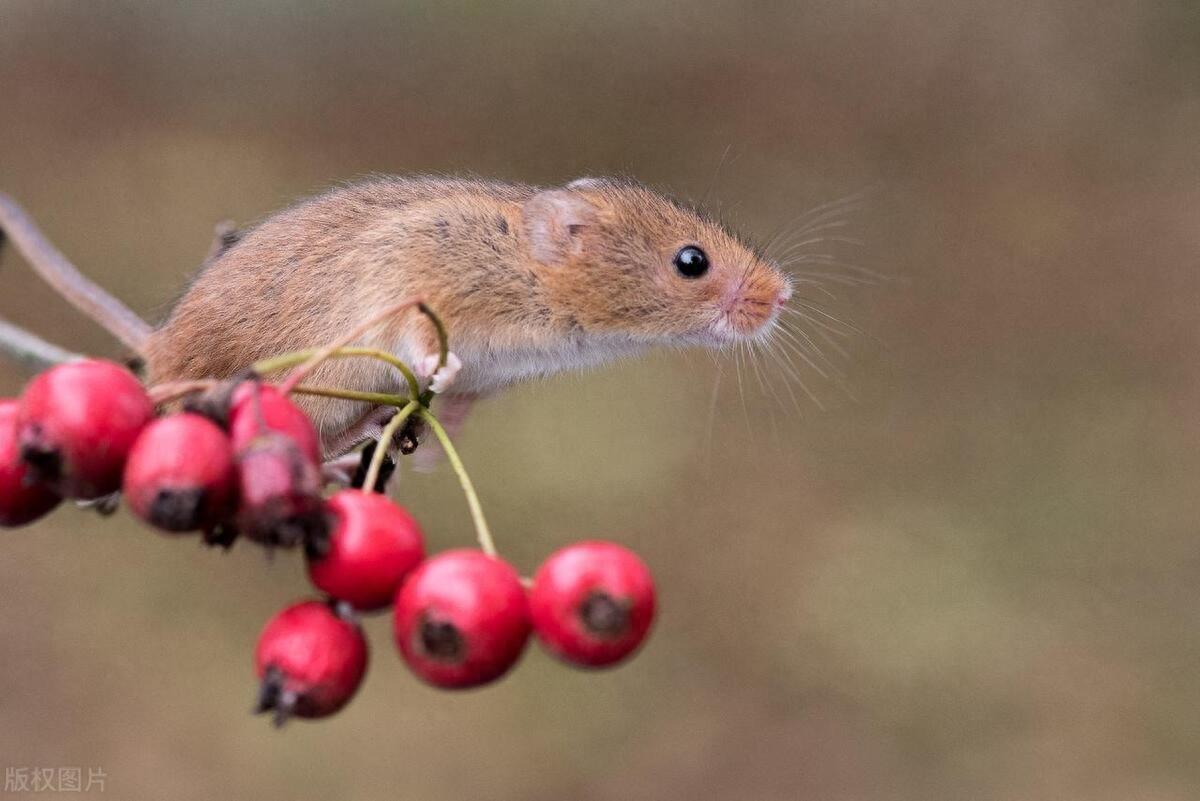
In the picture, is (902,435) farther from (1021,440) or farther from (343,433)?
(343,433)

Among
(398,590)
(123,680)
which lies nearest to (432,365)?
(398,590)

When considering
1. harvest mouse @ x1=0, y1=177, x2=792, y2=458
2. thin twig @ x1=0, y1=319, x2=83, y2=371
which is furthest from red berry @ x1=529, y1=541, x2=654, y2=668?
thin twig @ x1=0, y1=319, x2=83, y2=371

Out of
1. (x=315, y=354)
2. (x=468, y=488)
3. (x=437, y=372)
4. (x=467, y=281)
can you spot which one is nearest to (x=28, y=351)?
(x=437, y=372)

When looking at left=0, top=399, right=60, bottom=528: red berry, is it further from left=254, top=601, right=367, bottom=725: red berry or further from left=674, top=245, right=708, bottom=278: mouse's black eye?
left=674, top=245, right=708, bottom=278: mouse's black eye

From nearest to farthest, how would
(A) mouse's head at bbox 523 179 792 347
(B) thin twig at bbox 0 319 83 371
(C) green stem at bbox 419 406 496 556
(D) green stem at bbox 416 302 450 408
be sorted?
(C) green stem at bbox 419 406 496 556 < (D) green stem at bbox 416 302 450 408 < (B) thin twig at bbox 0 319 83 371 < (A) mouse's head at bbox 523 179 792 347

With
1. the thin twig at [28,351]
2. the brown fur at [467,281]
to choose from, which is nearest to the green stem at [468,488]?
the brown fur at [467,281]

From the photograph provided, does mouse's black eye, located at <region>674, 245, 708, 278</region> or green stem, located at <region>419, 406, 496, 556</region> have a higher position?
mouse's black eye, located at <region>674, 245, 708, 278</region>

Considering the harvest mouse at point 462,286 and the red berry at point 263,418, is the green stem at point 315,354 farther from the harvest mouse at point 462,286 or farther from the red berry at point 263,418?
the harvest mouse at point 462,286
